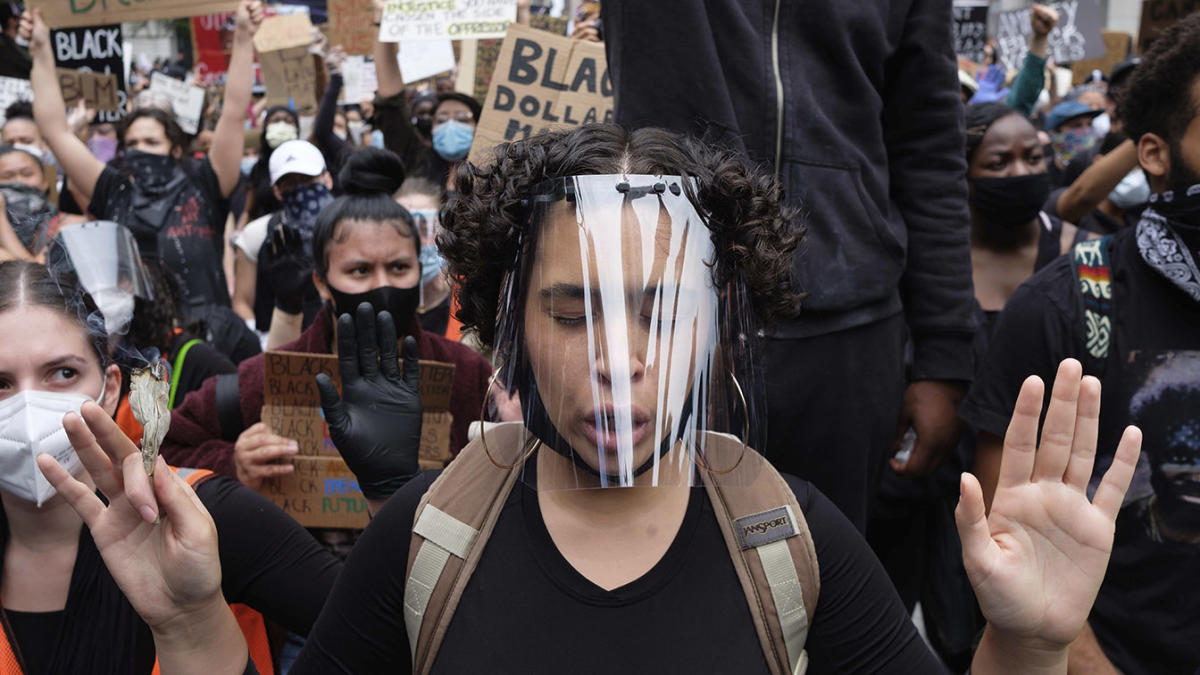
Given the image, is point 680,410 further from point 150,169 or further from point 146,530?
point 150,169

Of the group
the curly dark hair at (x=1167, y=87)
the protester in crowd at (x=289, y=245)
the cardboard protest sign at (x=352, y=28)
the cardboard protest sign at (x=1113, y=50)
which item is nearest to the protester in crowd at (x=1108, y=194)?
the curly dark hair at (x=1167, y=87)

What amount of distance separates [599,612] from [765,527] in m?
0.28

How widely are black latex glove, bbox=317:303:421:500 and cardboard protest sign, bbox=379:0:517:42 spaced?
3386mm

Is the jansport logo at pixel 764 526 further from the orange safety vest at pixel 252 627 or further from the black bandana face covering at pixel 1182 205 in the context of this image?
the black bandana face covering at pixel 1182 205

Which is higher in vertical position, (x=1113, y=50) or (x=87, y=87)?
(x=87, y=87)

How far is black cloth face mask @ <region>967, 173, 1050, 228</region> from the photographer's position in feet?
14.1

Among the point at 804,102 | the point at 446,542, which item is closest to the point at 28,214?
the point at 804,102

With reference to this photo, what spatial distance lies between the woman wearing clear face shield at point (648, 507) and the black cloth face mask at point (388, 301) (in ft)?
5.36

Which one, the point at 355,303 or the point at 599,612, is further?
the point at 355,303

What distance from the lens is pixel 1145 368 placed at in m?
2.54

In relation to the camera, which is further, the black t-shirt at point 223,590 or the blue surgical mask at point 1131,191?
the blue surgical mask at point 1131,191

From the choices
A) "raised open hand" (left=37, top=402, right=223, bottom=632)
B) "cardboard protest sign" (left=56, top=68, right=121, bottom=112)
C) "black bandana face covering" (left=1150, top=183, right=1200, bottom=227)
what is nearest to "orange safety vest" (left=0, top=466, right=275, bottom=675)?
"raised open hand" (left=37, top=402, right=223, bottom=632)

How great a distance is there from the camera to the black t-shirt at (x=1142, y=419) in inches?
98.7

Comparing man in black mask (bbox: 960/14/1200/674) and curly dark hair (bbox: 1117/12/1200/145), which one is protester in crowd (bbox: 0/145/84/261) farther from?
curly dark hair (bbox: 1117/12/1200/145)
